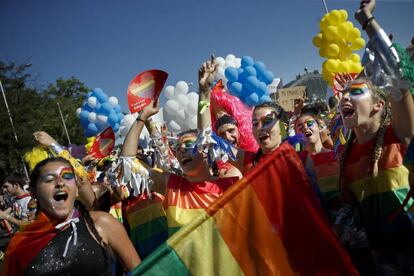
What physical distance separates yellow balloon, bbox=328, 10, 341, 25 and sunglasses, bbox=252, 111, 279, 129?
579 cm

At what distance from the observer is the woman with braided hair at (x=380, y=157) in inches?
72.2

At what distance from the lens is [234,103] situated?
5195 mm

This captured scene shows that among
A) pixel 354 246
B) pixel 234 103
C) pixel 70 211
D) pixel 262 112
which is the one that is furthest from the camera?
pixel 234 103

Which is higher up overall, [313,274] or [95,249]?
[95,249]

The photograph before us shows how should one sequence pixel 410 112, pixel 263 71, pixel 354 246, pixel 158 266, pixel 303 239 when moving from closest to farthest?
pixel 158 266, pixel 303 239, pixel 410 112, pixel 354 246, pixel 263 71

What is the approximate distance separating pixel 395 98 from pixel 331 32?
21.2ft

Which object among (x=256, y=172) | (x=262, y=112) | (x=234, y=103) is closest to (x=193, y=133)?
(x=262, y=112)

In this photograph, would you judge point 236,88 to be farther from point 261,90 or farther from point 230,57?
point 230,57

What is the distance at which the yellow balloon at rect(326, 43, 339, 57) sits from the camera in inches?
303

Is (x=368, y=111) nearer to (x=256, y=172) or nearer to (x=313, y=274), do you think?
(x=256, y=172)

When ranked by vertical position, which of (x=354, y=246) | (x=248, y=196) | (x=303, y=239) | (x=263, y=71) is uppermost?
(x=263, y=71)

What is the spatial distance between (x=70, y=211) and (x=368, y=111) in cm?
187

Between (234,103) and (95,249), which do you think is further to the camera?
(234,103)

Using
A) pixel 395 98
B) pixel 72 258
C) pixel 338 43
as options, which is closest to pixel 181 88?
pixel 338 43
